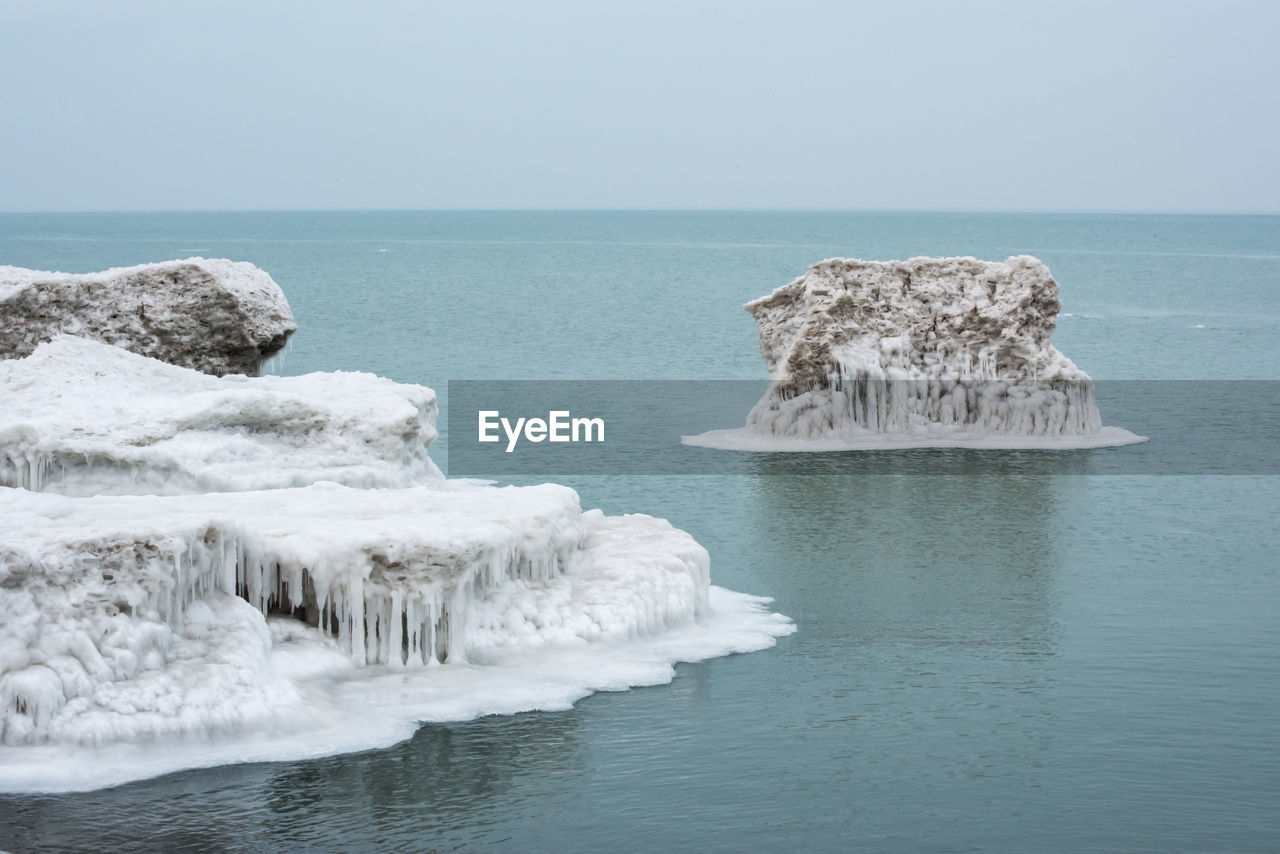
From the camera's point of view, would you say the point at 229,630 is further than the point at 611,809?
Yes

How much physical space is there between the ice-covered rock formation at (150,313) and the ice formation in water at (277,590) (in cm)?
422

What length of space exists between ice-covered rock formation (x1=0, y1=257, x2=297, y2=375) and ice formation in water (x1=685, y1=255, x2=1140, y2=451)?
12051 mm

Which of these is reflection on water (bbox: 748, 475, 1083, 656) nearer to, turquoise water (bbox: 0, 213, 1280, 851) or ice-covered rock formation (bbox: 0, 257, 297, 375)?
turquoise water (bbox: 0, 213, 1280, 851)

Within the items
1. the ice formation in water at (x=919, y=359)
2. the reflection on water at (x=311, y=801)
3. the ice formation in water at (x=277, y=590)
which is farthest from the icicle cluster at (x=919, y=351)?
the reflection on water at (x=311, y=801)

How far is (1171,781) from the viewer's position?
17047 millimetres

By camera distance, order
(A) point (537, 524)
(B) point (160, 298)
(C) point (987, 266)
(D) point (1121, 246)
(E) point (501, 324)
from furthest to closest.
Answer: (D) point (1121, 246), (E) point (501, 324), (C) point (987, 266), (B) point (160, 298), (A) point (537, 524)

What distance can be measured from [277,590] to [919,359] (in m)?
21.1

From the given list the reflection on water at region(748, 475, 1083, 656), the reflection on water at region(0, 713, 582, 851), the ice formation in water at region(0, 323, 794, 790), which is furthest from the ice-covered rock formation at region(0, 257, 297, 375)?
the reflection on water at region(0, 713, 582, 851)

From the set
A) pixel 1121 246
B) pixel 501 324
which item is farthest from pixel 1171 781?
pixel 1121 246

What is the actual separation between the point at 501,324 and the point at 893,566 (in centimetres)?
5597

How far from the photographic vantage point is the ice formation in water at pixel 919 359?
121ft

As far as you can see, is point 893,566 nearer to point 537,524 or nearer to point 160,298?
point 537,524

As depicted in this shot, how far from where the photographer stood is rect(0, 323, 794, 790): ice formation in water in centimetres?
1678

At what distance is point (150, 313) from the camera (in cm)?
3050
